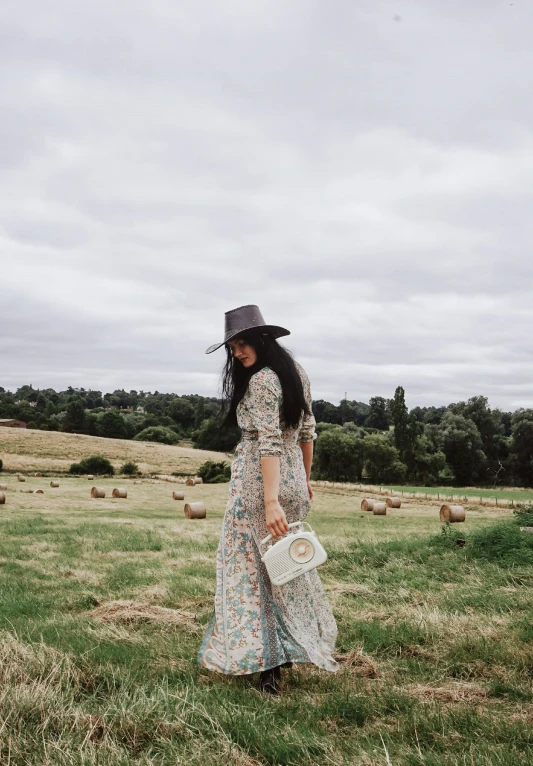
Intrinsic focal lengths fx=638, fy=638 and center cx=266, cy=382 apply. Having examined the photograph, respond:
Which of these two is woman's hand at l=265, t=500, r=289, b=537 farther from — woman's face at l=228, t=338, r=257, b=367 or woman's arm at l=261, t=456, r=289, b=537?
woman's face at l=228, t=338, r=257, b=367

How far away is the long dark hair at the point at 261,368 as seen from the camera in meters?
4.53

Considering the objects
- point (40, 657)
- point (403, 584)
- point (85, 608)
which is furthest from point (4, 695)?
point (403, 584)

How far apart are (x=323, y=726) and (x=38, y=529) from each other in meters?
11.4

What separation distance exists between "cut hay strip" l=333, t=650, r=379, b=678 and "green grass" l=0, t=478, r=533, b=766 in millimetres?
16

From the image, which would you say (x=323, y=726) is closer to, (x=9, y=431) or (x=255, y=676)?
(x=255, y=676)

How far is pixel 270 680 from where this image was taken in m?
4.20

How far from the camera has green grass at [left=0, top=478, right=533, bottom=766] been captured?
304cm

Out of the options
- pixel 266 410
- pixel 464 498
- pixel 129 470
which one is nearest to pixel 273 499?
pixel 266 410

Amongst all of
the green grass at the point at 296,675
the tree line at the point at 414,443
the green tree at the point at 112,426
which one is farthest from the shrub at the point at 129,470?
the green tree at the point at 112,426

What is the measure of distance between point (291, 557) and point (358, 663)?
124cm

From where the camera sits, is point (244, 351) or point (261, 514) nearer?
point (261, 514)

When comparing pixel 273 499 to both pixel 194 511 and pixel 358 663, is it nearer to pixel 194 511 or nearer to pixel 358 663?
pixel 358 663

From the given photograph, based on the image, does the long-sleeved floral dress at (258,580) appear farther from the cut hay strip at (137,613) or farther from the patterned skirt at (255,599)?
the cut hay strip at (137,613)

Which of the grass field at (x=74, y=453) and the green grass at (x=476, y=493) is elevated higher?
the green grass at (x=476, y=493)
